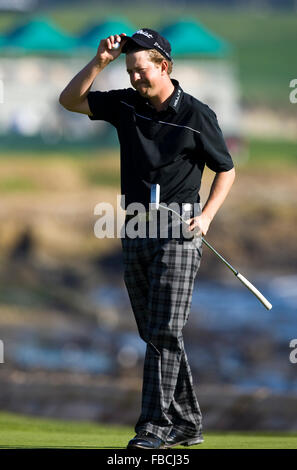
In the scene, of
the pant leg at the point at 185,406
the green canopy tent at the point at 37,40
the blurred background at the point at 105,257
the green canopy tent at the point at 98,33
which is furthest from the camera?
the green canopy tent at the point at 37,40

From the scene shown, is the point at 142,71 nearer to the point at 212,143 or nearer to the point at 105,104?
the point at 105,104

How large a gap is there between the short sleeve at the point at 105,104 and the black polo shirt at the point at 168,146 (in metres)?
0.05

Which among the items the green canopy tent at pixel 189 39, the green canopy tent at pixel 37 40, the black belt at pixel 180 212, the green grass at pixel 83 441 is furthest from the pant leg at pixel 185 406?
the green canopy tent at pixel 37 40

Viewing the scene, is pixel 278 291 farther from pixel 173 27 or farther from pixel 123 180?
pixel 123 180

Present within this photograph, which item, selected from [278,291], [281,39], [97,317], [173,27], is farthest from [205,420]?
[281,39]

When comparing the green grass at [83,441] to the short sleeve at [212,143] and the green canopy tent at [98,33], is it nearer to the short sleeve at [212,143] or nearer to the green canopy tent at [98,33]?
the short sleeve at [212,143]

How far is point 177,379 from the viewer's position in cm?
550

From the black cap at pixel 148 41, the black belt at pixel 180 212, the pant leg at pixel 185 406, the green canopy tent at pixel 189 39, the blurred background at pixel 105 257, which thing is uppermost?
the green canopy tent at pixel 189 39

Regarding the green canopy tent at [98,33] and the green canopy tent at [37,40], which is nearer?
the green canopy tent at [98,33]

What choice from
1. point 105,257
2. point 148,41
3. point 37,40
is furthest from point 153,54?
point 37,40

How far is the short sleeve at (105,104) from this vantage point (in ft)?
17.6

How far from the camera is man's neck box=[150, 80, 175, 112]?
5.22m

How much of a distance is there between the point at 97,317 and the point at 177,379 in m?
16.4

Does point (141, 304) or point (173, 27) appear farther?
point (173, 27)
